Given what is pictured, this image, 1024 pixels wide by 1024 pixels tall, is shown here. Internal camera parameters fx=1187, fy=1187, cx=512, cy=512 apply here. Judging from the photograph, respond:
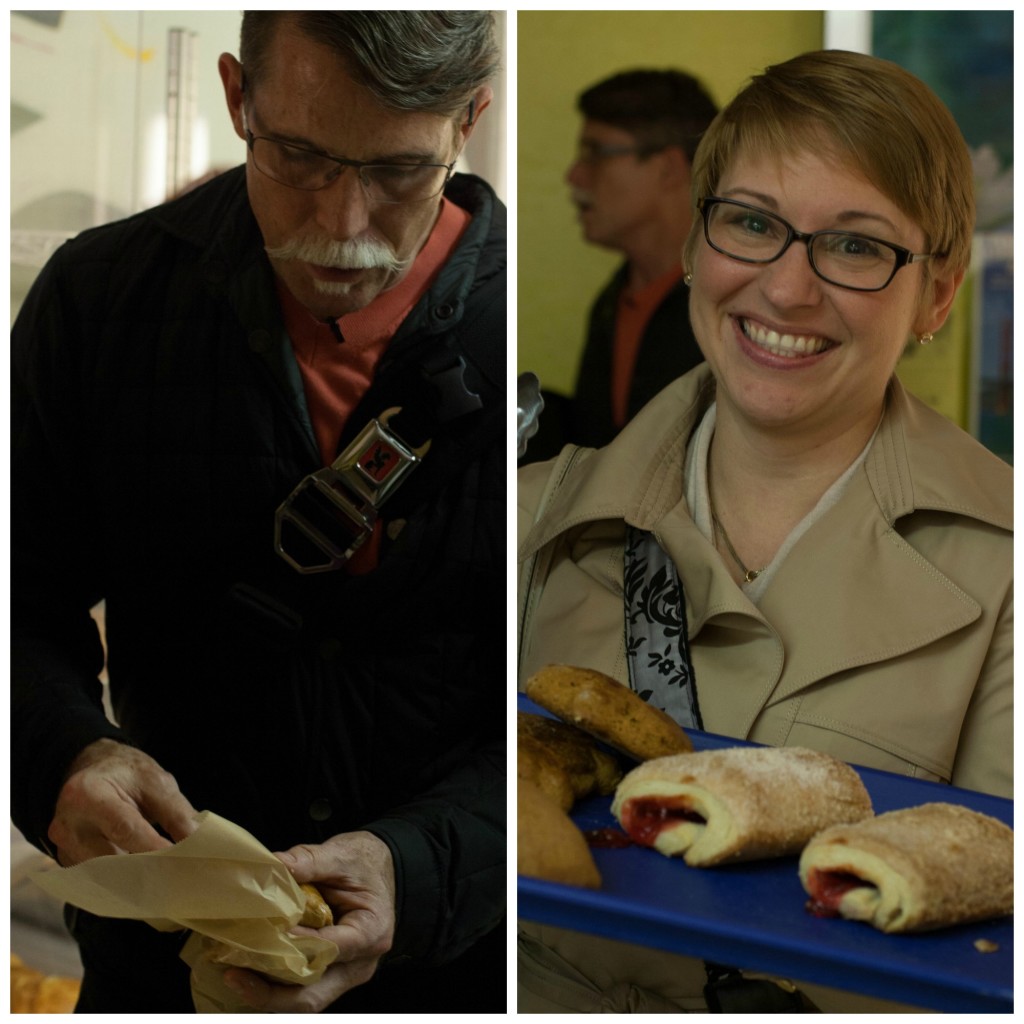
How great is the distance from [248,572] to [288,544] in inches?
2.6

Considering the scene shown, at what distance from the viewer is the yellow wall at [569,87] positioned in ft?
5.13

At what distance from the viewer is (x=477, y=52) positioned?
5.08 feet

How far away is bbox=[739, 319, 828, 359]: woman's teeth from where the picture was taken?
4.92 ft

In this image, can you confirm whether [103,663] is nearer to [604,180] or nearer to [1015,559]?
[604,180]

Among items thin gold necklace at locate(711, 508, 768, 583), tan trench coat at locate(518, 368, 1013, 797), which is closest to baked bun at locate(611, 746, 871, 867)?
tan trench coat at locate(518, 368, 1013, 797)

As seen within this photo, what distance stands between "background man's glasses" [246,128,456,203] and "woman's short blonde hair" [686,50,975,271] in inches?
14.4

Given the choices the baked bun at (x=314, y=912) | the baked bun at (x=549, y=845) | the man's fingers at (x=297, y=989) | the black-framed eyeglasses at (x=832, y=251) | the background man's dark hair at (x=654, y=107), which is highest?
the background man's dark hair at (x=654, y=107)

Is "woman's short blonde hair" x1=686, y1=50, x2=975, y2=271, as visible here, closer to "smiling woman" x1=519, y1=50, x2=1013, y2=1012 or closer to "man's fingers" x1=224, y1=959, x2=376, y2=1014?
"smiling woman" x1=519, y1=50, x2=1013, y2=1012

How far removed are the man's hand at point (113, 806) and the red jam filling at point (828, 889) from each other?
30.8 inches

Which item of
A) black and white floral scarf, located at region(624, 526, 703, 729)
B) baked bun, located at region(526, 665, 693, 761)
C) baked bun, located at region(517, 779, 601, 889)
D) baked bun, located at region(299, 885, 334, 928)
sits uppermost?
black and white floral scarf, located at region(624, 526, 703, 729)

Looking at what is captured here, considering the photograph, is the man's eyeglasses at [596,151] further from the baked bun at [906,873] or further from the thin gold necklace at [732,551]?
the baked bun at [906,873]

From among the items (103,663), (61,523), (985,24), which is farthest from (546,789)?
(985,24)

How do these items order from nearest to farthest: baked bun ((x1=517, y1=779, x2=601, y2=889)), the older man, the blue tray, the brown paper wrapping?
the blue tray
baked bun ((x1=517, y1=779, x2=601, y2=889))
the brown paper wrapping
the older man

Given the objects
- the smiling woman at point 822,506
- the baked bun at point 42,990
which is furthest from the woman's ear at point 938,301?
the baked bun at point 42,990
